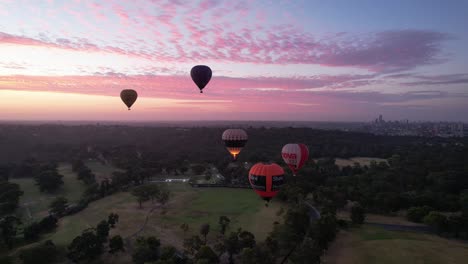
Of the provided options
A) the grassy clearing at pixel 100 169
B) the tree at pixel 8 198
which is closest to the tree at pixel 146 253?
the tree at pixel 8 198

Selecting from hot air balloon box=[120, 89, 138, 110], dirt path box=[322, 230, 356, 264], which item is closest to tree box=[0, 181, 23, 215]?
hot air balloon box=[120, 89, 138, 110]

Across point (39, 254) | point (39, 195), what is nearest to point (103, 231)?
point (39, 254)

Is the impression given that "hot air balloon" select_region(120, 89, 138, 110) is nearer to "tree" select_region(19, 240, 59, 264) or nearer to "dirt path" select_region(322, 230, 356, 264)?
"tree" select_region(19, 240, 59, 264)

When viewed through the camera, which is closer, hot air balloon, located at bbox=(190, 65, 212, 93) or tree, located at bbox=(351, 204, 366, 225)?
hot air balloon, located at bbox=(190, 65, 212, 93)

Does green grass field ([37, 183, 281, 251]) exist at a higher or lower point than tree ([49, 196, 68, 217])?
lower

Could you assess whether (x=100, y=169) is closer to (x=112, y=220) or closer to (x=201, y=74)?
(x=112, y=220)

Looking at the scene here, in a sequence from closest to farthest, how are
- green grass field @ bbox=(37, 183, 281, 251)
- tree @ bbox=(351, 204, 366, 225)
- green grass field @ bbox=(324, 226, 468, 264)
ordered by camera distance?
green grass field @ bbox=(324, 226, 468, 264) < green grass field @ bbox=(37, 183, 281, 251) < tree @ bbox=(351, 204, 366, 225)

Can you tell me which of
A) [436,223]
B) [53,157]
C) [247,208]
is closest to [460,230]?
[436,223]

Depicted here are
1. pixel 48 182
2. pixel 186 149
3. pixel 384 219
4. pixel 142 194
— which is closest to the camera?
pixel 384 219
